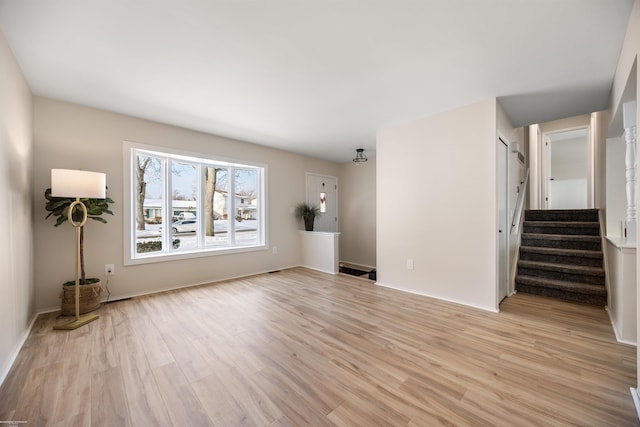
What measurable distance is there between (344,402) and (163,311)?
232 cm

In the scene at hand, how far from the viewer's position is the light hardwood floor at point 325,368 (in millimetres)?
1360

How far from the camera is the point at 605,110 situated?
2.98 metres

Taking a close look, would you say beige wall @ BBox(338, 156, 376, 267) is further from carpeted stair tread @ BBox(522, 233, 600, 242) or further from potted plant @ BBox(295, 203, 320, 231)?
carpeted stair tread @ BBox(522, 233, 600, 242)

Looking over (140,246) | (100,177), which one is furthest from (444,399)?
(140,246)

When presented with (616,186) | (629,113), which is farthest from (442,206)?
(616,186)

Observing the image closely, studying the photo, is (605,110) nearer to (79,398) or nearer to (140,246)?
(79,398)

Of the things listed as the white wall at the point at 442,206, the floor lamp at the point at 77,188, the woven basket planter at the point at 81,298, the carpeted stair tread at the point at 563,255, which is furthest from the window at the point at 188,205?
the carpeted stair tread at the point at 563,255

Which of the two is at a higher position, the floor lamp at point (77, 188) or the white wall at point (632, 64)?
the white wall at point (632, 64)

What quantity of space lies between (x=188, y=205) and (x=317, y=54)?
3.03 meters

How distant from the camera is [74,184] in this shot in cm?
233

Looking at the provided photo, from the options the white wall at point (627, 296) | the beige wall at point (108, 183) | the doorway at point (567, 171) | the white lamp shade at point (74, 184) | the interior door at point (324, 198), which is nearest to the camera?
the white wall at point (627, 296)

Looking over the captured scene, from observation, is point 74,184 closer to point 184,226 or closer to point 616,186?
point 184,226

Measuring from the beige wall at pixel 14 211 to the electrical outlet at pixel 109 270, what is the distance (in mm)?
607

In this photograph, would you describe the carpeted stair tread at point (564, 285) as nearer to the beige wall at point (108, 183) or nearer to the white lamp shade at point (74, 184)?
the beige wall at point (108, 183)
